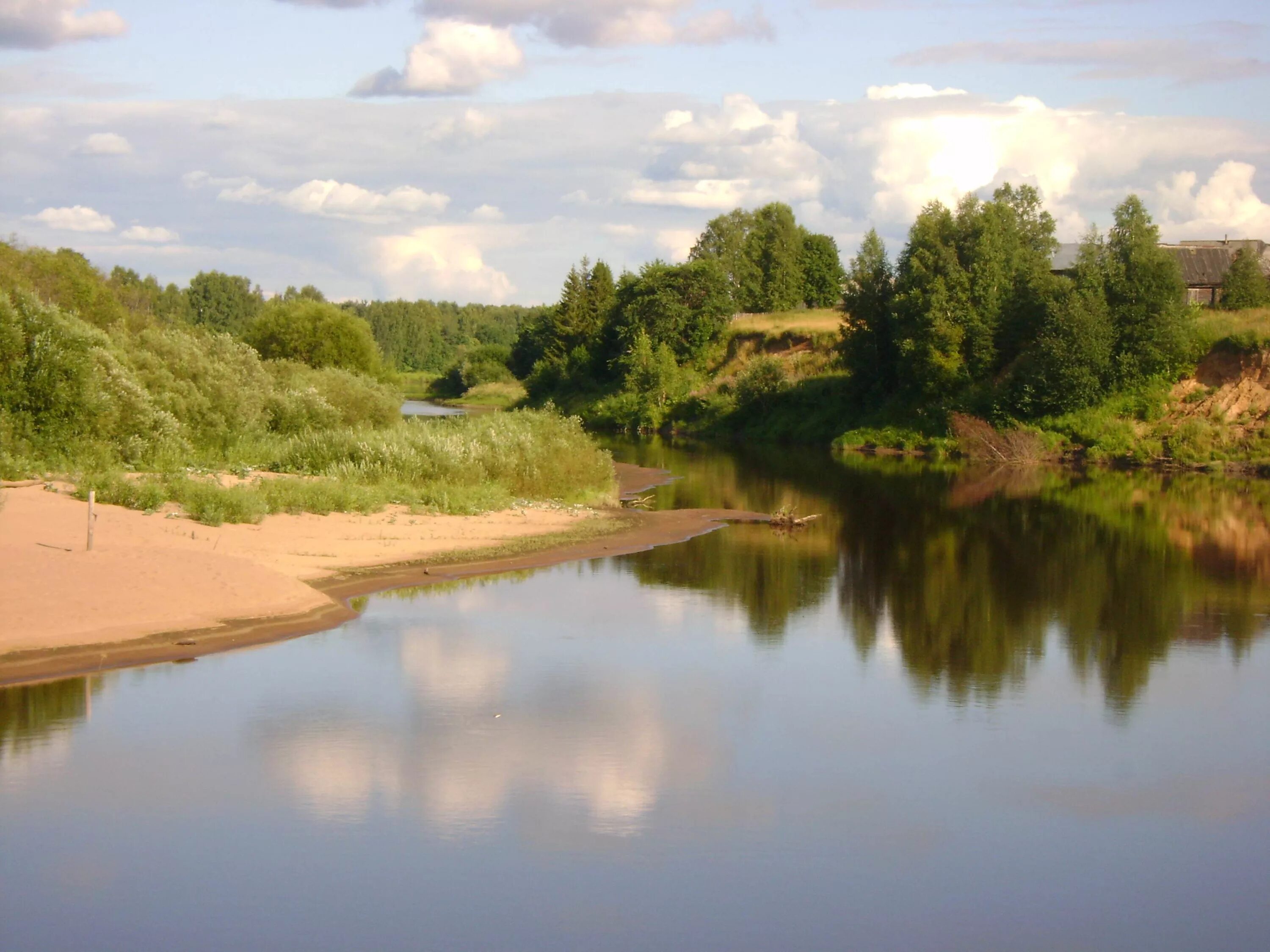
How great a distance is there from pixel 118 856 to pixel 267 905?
1487mm

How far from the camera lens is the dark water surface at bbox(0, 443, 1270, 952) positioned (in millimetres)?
8938

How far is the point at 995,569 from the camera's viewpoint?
24.0 meters

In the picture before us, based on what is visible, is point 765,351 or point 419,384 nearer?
point 765,351

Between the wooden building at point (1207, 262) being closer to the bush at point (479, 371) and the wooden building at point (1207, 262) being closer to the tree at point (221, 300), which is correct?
the bush at point (479, 371)

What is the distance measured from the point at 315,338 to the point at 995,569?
115 feet

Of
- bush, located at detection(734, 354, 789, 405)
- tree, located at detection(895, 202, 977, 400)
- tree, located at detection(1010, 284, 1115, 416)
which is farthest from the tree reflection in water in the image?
bush, located at detection(734, 354, 789, 405)

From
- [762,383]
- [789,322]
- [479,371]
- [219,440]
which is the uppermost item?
[789,322]

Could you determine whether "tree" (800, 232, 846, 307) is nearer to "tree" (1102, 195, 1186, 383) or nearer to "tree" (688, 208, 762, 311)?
"tree" (688, 208, 762, 311)

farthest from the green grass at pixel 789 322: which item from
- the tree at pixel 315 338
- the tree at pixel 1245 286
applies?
the tree at pixel 315 338

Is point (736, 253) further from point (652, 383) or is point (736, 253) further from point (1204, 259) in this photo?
point (1204, 259)

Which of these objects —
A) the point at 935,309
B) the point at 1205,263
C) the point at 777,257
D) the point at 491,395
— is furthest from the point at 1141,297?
the point at 491,395

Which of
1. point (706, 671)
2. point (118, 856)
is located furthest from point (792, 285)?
point (118, 856)

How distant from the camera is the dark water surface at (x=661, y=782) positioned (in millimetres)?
8938

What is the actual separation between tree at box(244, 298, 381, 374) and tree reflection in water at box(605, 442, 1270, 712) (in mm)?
18248
